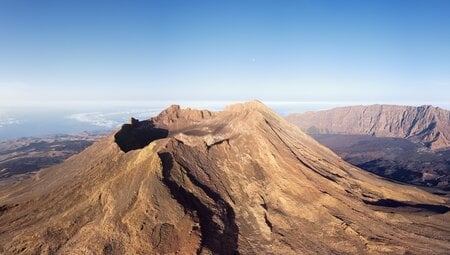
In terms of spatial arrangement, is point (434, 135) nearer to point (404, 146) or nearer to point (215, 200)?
point (404, 146)

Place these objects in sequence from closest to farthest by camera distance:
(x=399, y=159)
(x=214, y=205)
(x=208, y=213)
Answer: (x=208, y=213), (x=214, y=205), (x=399, y=159)

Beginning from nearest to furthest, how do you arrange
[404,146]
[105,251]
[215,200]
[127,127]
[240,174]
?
[105,251], [215,200], [240,174], [127,127], [404,146]

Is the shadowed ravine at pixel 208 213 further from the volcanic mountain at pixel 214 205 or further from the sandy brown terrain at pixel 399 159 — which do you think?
the sandy brown terrain at pixel 399 159

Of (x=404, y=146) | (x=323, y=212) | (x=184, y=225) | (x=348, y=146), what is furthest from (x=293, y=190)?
(x=404, y=146)

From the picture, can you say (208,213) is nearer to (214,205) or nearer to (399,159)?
(214,205)

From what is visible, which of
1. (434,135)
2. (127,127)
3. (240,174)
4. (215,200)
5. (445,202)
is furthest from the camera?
(434,135)

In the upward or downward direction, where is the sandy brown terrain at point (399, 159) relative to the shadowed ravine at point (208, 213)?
downward

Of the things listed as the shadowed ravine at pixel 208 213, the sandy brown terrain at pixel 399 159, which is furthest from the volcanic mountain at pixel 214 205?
the sandy brown terrain at pixel 399 159

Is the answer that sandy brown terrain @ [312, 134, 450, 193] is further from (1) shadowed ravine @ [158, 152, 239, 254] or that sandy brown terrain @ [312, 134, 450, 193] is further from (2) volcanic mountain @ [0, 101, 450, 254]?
(1) shadowed ravine @ [158, 152, 239, 254]

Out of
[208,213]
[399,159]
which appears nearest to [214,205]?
[208,213]
